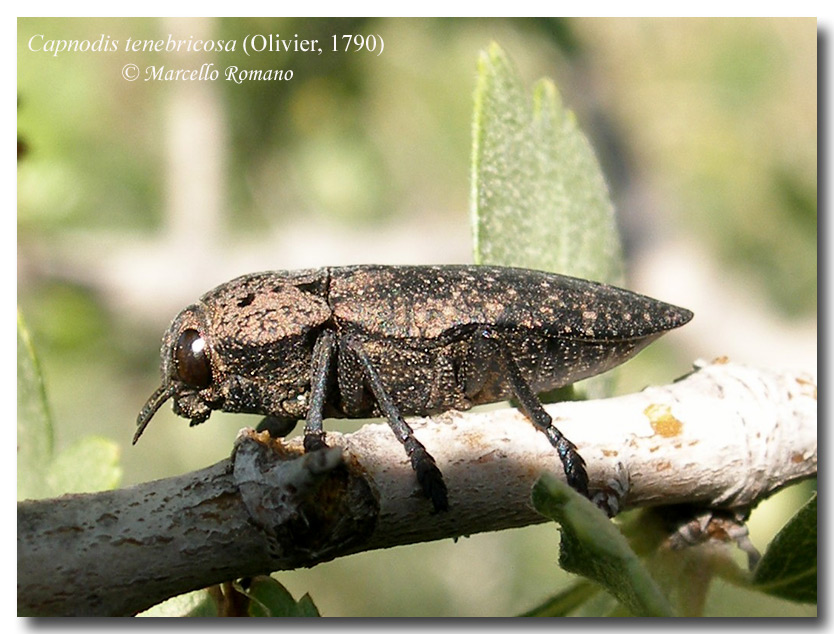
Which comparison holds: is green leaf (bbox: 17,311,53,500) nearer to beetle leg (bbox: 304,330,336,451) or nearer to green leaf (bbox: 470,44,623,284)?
beetle leg (bbox: 304,330,336,451)

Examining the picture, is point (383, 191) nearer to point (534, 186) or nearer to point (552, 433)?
point (534, 186)

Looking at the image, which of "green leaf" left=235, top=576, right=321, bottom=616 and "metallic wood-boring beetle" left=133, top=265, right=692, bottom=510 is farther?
"metallic wood-boring beetle" left=133, top=265, right=692, bottom=510

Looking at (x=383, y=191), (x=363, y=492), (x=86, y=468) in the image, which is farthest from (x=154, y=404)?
(x=383, y=191)

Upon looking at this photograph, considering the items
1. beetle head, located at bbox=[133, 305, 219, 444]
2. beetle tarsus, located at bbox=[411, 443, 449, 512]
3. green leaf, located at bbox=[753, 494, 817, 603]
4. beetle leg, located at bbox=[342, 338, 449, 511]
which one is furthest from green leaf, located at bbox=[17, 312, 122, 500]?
green leaf, located at bbox=[753, 494, 817, 603]

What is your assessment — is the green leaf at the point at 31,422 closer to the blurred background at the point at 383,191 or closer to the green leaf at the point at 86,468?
the green leaf at the point at 86,468

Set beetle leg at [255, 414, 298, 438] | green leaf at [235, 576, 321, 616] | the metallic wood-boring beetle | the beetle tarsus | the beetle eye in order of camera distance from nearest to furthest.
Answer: the beetle tarsus < green leaf at [235, 576, 321, 616] < the metallic wood-boring beetle < the beetle eye < beetle leg at [255, 414, 298, 438]

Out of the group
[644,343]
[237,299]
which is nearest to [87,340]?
[237,299]
